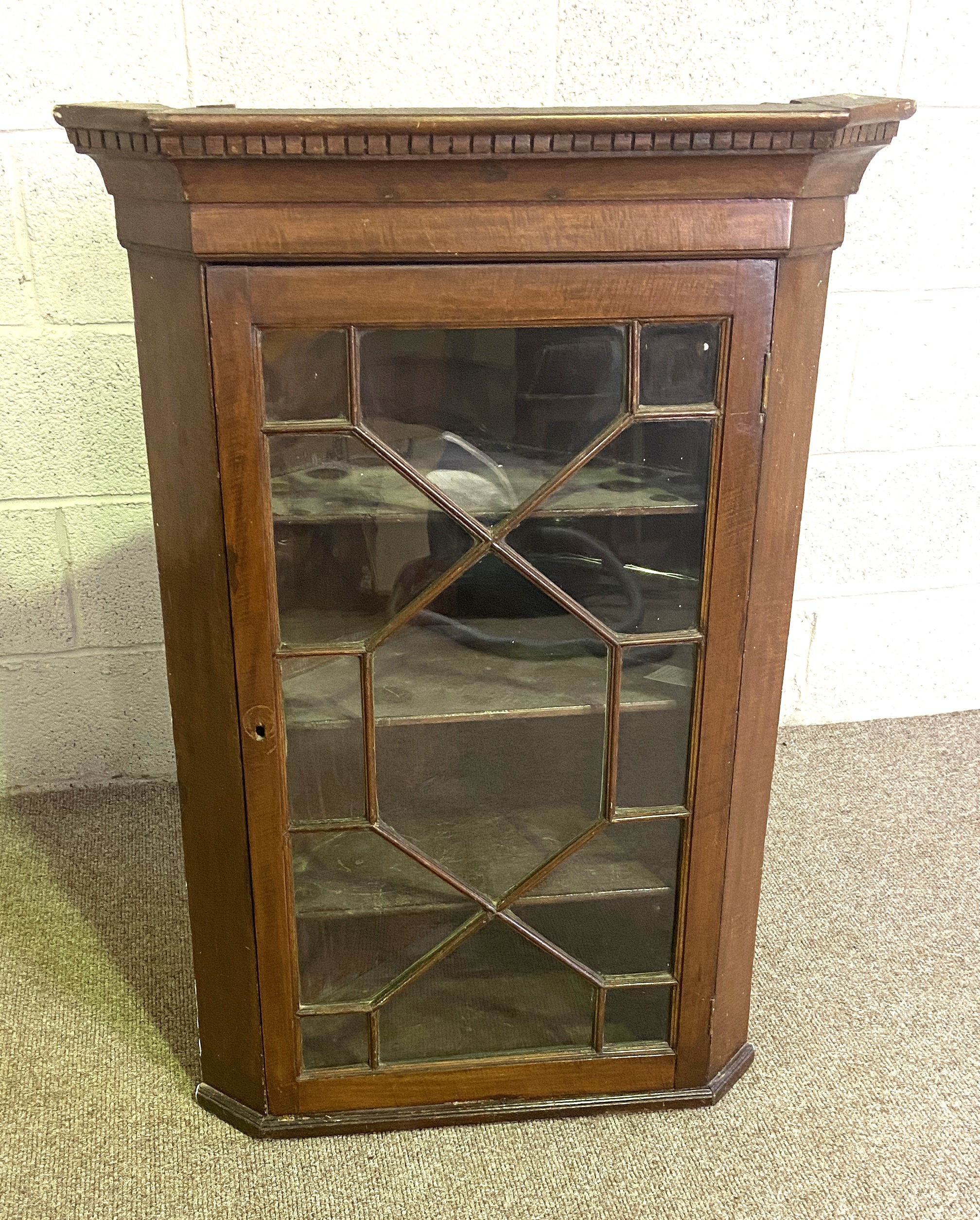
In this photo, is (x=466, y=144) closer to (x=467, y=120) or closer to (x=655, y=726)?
(x=467, y=120)

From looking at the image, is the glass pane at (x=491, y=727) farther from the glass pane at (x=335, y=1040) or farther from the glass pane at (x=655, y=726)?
the glass pane at (x=335, y=1040)

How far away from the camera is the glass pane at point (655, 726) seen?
122 cm

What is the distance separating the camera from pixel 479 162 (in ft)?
3.24

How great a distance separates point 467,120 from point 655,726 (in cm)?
64

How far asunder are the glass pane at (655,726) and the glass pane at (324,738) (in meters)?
0.28

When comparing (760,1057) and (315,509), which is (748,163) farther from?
(760,1057)

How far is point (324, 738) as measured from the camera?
47.9 inches

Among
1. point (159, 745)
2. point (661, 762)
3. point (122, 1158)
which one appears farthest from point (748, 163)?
point (159, 745)

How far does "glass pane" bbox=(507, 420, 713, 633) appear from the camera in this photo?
3.69ft

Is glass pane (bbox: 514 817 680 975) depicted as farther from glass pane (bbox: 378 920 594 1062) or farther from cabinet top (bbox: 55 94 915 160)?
cabinet top (bbox: 55 94 915 160)

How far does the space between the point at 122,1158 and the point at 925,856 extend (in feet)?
4.38

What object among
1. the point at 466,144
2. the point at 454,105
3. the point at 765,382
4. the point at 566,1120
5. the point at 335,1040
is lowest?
the point at 566,1120

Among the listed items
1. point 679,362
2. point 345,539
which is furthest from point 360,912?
point 679,362

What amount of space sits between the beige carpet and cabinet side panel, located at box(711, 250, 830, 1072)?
0.14m
